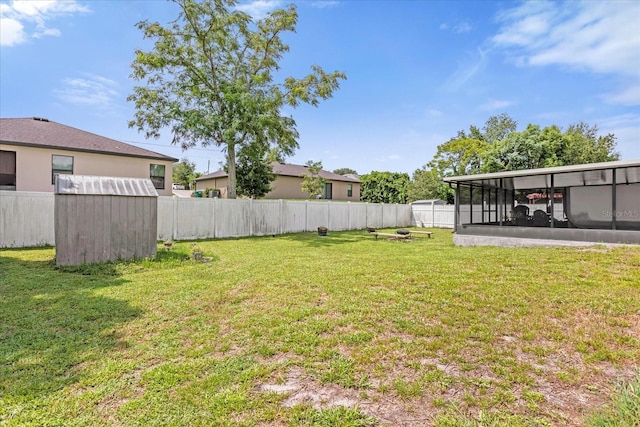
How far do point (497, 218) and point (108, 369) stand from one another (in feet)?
48.6

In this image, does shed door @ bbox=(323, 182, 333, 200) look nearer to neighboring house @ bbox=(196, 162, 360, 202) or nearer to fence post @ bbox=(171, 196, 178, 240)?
neighboring house @ bbox=(196, 162, 360, 202)

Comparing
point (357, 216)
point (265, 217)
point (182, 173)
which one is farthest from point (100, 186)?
Result: point (182, 173)

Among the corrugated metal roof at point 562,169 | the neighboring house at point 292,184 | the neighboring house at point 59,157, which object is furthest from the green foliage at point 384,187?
the neighboring house at point 59,157

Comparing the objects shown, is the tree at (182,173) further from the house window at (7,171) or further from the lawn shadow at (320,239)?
the lawn shadow at (320,239)

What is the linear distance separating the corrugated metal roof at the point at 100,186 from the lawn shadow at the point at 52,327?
192cm

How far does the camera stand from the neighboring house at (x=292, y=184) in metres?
25.9

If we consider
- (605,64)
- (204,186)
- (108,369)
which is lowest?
(108,369)

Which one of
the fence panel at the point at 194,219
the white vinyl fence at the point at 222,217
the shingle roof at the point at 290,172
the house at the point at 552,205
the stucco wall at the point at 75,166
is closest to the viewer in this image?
the house at the point at 552,205

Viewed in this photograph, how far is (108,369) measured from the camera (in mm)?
2846

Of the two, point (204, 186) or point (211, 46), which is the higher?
point (211, 46)

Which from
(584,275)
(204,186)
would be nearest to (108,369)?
(584,275)

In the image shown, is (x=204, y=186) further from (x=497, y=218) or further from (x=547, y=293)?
(x=547, y=293)

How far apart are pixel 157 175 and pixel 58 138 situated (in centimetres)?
424

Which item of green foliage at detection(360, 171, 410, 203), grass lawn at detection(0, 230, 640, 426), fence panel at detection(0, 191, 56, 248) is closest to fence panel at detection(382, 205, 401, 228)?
green foliage at detection(360, 171, 410, 203)
